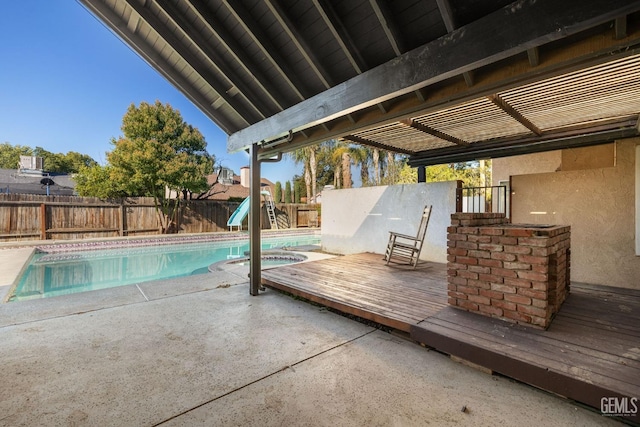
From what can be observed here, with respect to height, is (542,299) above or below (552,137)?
below

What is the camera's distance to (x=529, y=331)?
2.29 m

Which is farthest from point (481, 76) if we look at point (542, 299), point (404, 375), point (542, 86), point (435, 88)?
point (404, 375)

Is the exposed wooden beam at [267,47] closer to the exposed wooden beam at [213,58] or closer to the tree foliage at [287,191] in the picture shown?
the exposed wooden beam at [213,58]

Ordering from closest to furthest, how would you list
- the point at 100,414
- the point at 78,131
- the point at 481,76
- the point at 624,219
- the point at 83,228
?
1. the point at 100,414
2. the point at 481,76
3. the point at 624,219
4. the point at 83,228
5. the point at 78,131

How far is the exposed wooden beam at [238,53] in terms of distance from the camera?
2.69 meters

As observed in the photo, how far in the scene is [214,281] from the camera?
4750 mm

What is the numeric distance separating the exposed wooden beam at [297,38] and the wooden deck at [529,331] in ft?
7.57

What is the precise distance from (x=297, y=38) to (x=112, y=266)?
8025 mm

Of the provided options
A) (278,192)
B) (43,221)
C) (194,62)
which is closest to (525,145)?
(194,62)

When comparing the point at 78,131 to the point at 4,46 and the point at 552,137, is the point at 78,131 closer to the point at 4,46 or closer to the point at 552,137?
the point at 4,46

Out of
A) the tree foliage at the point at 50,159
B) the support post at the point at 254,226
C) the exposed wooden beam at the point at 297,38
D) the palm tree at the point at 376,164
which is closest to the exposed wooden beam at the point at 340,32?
the exposed wooden beam at the point at 297,38

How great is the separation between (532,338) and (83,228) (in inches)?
542

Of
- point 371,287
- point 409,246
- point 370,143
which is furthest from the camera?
point 409,246

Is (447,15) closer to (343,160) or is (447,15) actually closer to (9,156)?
(343,160)
